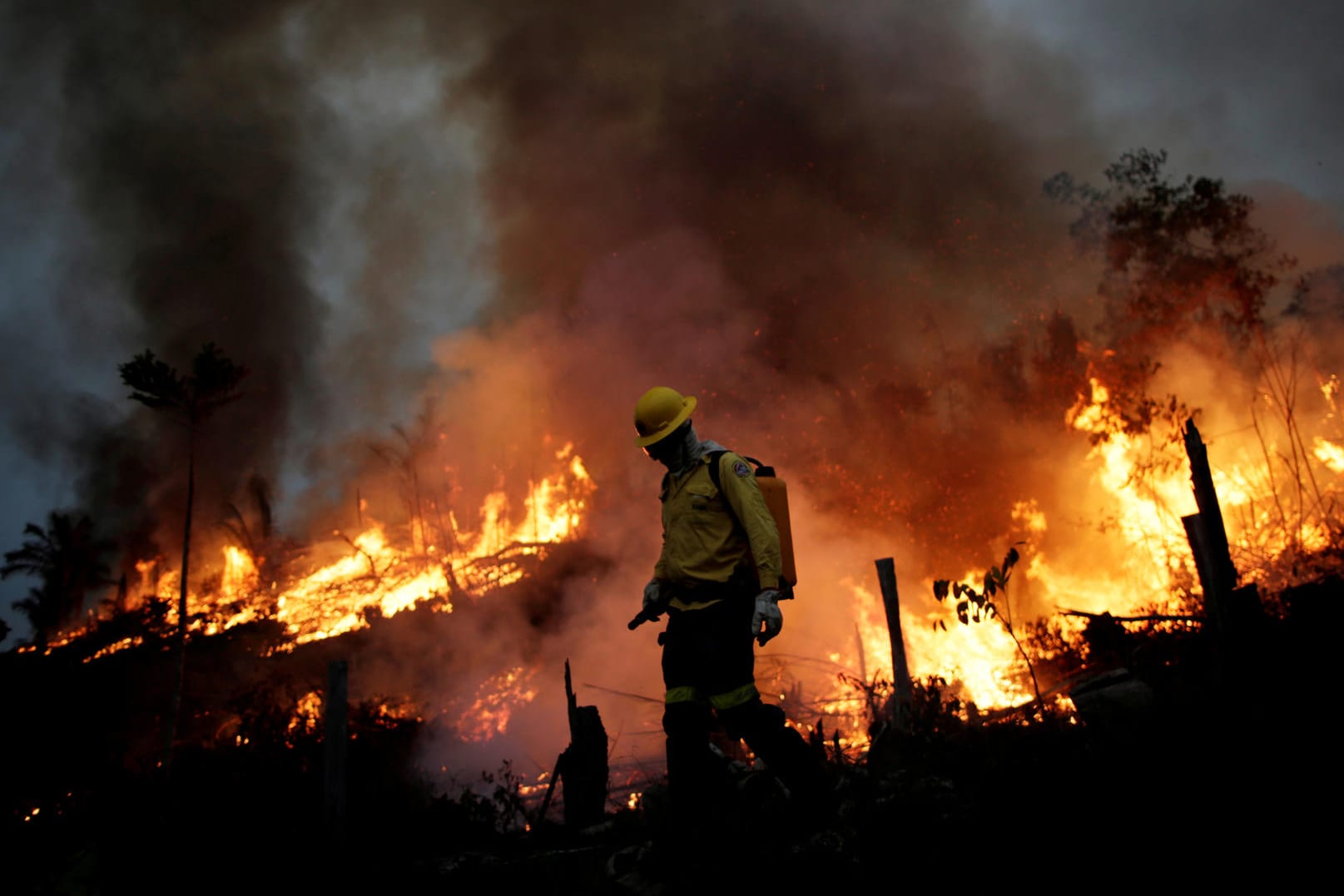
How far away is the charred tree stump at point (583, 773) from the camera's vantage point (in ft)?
18.4

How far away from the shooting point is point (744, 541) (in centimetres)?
367

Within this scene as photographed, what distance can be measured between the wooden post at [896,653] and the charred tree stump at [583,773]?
2.66 metres

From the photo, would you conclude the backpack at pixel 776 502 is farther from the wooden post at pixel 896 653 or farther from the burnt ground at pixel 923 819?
the wooden post at pixel 896 653

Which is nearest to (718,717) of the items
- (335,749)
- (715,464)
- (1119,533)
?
(715,464)

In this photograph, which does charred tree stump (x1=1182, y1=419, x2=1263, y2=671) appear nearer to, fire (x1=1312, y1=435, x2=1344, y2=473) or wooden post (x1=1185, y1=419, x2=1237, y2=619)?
wooden post (x1=1185, y1=419, x2=1237, y2=619)

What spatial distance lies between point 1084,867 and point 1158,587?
17549mm

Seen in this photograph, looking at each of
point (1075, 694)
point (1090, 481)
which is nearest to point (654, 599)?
point (1075, 694)

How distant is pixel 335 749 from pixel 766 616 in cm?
488

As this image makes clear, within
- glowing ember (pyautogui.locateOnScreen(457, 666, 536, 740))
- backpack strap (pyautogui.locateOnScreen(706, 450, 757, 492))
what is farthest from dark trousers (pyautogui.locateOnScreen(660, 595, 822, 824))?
glowing ember (pyautogui.locateOnScreen(457, 666, 536, 740))

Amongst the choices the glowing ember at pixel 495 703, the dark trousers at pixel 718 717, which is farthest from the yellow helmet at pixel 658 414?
the glowing ember at pixel 495 703

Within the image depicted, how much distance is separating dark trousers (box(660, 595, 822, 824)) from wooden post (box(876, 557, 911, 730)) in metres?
3.00

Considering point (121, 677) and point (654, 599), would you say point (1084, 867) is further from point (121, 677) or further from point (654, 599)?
point (121, 677)

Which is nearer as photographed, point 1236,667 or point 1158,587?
point 1236,667

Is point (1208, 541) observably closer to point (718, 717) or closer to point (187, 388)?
point (718, 717)
